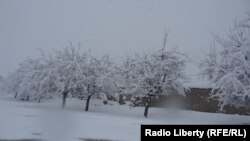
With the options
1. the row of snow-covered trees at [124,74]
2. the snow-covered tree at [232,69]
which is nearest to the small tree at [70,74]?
the row of snow-covered trees at [124,74]

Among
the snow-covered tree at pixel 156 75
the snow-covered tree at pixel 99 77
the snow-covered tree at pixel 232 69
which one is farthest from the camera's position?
the snow-covered tree at pixel 99 77

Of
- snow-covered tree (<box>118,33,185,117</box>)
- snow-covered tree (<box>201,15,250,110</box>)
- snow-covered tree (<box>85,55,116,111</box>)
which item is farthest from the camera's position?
snow-covered tree (<box>85,55,116,111</box>)

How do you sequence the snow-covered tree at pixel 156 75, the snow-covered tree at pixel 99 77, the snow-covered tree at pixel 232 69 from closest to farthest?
the snow-covered tree at pixel 232 69, the snow-covered tree at pixel 156 75, the snow-covered tree at pixel 99 77

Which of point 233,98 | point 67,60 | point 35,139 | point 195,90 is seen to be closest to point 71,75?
point 67,60

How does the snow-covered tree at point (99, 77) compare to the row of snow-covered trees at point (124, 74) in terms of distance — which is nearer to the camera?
the row of snow-covered trees at point (124, 74)

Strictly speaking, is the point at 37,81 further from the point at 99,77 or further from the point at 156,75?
the point at 156,75

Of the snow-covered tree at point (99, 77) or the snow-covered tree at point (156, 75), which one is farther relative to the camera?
the snow-covered tree at point (99, 77)

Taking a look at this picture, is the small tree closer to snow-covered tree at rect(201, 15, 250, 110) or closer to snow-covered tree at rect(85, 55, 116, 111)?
snow-covered tree at rect(85, 55, 116, 111)

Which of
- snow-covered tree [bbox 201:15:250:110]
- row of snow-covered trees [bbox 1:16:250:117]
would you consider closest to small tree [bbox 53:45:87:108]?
row of snow-covered trees [bbox 1:16:250:117]

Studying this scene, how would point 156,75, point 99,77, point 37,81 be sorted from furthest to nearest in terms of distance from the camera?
point 37,81 < point 99,77 < point 156,75

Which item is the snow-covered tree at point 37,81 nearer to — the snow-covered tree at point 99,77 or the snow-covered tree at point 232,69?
the snow-covered tree at point 99,77

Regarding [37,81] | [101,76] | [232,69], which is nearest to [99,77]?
[101,76]

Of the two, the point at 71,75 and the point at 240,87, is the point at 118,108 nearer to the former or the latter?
the point at 71,75

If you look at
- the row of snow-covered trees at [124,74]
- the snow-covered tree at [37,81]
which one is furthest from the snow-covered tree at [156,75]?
the snow-covered tree at [37,81]
